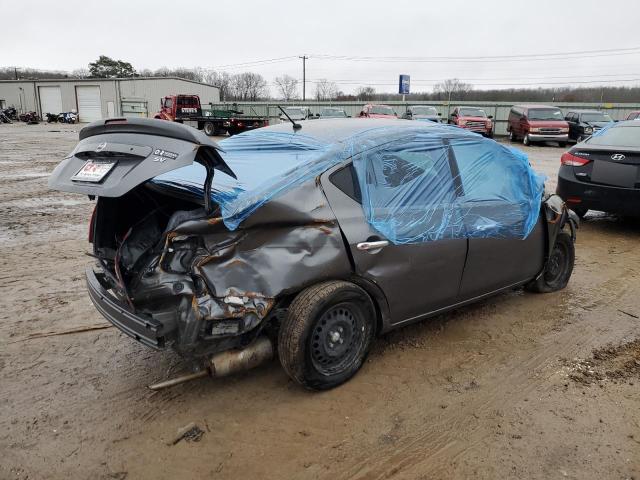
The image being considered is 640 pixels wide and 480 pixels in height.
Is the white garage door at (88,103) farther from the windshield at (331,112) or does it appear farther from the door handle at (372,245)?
the door handle at (372,245)

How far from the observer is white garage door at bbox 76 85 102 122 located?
47.8m

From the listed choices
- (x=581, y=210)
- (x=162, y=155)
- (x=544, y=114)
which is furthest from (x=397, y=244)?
(x=544, y=114)

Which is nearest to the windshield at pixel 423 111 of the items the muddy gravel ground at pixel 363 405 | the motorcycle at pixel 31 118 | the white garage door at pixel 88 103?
the muddy gravel ground at pixel 363 405

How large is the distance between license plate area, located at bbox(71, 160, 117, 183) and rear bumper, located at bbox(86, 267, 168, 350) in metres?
0.77

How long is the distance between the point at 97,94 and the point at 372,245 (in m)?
51.1

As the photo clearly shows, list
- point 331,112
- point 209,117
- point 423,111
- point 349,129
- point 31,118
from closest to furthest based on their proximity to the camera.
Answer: point 349,129
point 331,112
point 423,111
point 209,117
point 31,118

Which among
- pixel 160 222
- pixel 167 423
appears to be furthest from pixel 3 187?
pixel 167 423

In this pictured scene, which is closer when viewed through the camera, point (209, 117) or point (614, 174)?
A: point (614, 174)

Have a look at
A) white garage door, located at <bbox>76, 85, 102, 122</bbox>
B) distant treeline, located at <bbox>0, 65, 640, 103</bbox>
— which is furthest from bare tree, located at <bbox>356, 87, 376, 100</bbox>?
white garage door, located at <bbox>76, 85, 102, 122</bbox>

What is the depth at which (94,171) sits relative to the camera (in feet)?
8.68

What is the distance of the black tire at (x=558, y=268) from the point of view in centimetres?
473

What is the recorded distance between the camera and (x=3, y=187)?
10.6 m

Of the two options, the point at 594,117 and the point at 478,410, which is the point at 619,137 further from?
the point at 594,117

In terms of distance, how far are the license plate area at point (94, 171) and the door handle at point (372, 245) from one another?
1.46m
